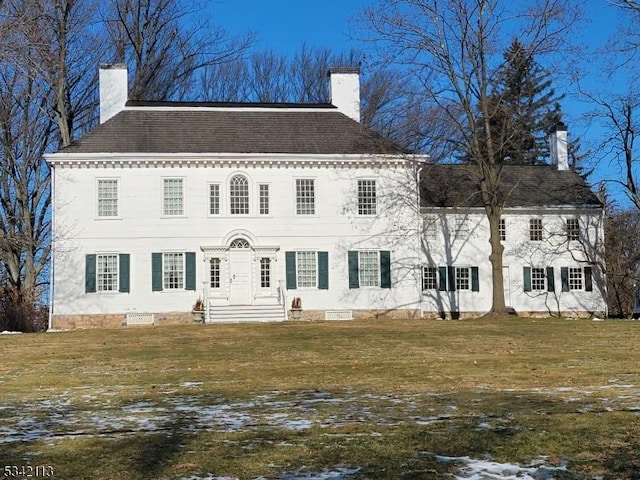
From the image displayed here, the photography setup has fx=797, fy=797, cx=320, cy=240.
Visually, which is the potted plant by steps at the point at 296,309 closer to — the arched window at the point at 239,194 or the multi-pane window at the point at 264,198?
the multi-pane window at the point at 264,198

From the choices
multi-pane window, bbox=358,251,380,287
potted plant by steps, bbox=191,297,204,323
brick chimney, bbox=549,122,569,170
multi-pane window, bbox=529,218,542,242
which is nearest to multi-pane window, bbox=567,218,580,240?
multi-pane window, bbox=529,218,542,242

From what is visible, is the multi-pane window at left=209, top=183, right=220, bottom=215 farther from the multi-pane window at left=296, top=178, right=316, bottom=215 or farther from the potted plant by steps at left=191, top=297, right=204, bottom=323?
the potted plant by steps at left=191, top=297, right=204, bottom=323

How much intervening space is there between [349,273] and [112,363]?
15.1 meters

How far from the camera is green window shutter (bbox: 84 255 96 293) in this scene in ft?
92.4

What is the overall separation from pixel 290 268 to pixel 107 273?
6.52 metres

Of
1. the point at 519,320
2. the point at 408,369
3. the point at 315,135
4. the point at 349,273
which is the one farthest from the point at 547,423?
the point at 315,135

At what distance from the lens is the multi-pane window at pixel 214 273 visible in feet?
94.2

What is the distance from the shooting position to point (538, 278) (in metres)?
32.8

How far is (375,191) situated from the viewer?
97.3ft

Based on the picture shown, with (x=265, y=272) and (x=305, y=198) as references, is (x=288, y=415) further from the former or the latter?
(x=305, y=198)

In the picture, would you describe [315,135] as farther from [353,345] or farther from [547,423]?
[547,423]

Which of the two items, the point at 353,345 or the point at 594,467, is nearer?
the point at 594,467

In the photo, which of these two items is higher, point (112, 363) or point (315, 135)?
point (315, 135)

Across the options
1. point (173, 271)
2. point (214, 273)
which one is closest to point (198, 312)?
point (214, 273)
